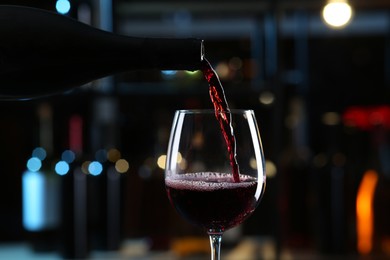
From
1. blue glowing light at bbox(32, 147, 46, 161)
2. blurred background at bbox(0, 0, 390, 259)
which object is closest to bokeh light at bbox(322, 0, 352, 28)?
blurred background at bbox(0, 0, 390, 259)

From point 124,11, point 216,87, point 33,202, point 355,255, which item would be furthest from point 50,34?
point 355,255

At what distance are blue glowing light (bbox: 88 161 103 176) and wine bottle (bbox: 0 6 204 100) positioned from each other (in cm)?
79

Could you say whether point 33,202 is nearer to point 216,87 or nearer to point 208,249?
point 208,249

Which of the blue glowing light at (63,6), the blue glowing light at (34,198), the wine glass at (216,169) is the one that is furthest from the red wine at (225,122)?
the blue glowing light at (34,198)

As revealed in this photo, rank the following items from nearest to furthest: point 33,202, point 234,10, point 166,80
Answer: point 33,202 < point 234,10 < point 166,80

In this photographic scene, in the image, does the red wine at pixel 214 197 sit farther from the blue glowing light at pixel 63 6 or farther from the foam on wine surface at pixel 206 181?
the blue glowing light at pixel 63 6

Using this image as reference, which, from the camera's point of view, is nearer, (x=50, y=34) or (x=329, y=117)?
(x=50, y=34)

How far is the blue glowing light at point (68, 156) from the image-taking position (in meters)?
1.47

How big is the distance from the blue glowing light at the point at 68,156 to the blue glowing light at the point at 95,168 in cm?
5

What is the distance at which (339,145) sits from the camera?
1.50 metres

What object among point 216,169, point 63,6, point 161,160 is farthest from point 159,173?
point 216,169

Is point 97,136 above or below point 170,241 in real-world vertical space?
above

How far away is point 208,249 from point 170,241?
109mm

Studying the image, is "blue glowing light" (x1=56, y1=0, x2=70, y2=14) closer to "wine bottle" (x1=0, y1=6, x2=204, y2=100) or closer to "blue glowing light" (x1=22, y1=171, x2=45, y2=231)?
"blue glowing light" (x1=22, y1=171, x2=45, y2=231)
